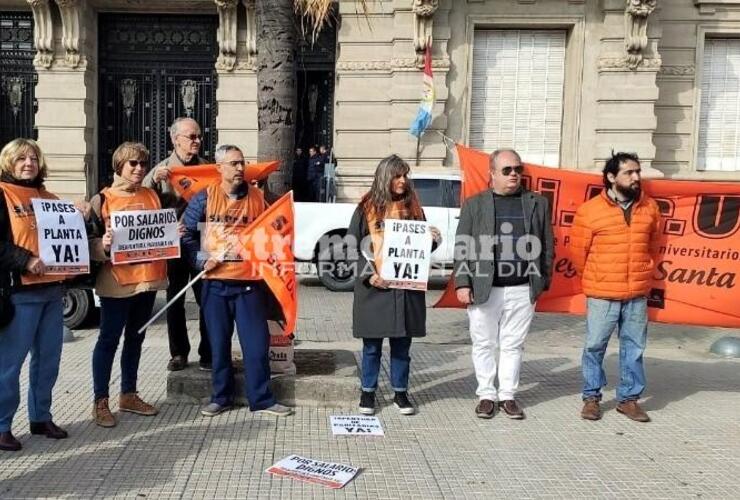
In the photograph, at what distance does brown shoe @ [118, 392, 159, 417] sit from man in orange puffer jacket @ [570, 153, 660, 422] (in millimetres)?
3324

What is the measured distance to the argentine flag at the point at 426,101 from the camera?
46.9 feet

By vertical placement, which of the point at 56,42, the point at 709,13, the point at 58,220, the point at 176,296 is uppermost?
the point at 709,13

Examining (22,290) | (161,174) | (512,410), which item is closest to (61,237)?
(22,290)

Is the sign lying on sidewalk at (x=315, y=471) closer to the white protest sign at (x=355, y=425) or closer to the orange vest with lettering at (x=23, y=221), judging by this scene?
the white protest sign at (x=355, y=425)

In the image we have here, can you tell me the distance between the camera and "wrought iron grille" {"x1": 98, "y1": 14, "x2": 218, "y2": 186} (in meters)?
16.1

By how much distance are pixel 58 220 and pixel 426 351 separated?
441 cm

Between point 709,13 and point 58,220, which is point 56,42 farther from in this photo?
point 709,13

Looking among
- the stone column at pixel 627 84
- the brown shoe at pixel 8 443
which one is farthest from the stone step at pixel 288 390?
the stone column at pixel 627 84

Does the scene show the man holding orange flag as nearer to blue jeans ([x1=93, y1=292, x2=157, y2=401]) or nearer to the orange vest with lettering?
blue jeans ([x1=93, y1=292, x2=157, y2=401])

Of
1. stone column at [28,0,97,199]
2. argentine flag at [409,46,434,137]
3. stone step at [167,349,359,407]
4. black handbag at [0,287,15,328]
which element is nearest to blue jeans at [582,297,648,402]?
stone step at [167,349,359,407]

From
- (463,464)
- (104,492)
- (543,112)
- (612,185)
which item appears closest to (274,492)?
(104,492)

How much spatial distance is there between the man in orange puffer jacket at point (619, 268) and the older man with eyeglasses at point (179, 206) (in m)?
3.03

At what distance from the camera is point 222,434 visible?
5.04 meters

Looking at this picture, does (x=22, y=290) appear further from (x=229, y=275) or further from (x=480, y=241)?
(x=480, y=241)
